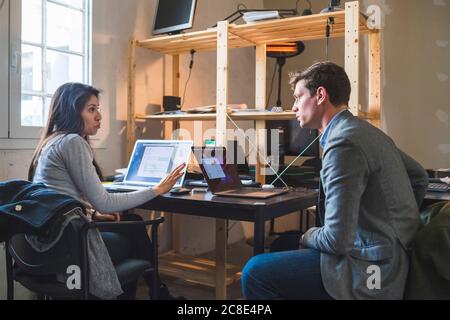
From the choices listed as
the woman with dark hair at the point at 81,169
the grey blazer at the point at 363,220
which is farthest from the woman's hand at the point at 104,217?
the grey blazer at the point at 363,220

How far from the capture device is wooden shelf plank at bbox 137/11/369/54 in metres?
2.26

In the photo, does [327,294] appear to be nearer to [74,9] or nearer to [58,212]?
[58,212]

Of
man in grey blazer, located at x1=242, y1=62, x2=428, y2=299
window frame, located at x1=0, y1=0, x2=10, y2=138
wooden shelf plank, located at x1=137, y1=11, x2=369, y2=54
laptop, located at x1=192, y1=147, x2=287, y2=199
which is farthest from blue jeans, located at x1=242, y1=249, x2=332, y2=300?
window frame, located at x1=0, y1=0, x2=10, y2=138

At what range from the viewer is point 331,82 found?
1.42 meters

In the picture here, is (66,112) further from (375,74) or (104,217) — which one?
(375,74)

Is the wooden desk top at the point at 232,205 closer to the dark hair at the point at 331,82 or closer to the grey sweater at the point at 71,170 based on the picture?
the grey sweater at the point at 71,170

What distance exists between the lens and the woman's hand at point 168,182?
1774 mm

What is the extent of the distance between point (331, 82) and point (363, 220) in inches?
18.8

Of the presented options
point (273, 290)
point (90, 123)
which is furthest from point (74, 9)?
point (273, 290)

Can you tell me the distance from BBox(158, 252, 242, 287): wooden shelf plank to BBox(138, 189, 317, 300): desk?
87cm

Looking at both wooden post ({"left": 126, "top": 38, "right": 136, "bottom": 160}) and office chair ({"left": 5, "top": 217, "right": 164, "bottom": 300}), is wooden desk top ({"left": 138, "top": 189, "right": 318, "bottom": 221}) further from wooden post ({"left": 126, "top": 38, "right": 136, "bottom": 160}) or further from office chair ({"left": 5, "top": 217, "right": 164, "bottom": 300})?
wooden post ({"left": 126, "top": 38, "right": 136, "bottom": 160})

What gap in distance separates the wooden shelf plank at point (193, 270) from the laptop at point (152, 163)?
0.83m

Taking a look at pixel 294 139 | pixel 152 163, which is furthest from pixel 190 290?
pixel 294 139

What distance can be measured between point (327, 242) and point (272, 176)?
1502 mm
